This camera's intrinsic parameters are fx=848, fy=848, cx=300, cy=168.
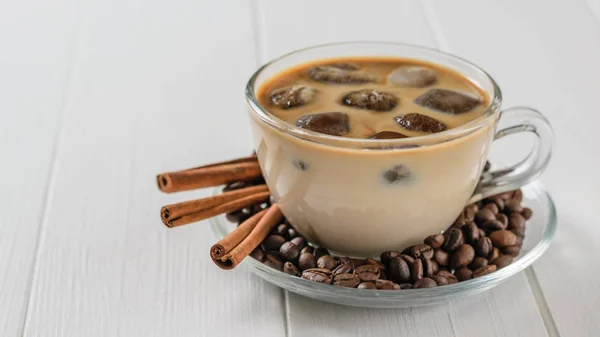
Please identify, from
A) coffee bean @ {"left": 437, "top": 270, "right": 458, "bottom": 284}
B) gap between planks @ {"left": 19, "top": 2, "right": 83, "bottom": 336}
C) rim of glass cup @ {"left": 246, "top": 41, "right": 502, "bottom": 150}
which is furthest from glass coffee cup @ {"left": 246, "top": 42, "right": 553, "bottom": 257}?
gap between planks @ {"left": 19, "top": 2, "right": 83, "bottom": 336}

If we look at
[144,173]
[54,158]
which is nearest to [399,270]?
[144,173]

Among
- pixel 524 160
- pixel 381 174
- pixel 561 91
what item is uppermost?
pixel 381 174

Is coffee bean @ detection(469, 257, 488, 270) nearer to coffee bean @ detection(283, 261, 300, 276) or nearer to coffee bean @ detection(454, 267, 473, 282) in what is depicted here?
coffee bean @ detection(454, 267, 473, 282)

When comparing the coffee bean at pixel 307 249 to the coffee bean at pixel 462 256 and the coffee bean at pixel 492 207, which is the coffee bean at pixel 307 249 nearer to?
the coffee bean at pixel 462 256

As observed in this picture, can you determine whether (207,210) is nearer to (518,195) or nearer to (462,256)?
(462,256)

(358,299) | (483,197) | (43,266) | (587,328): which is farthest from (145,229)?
(587,328)
